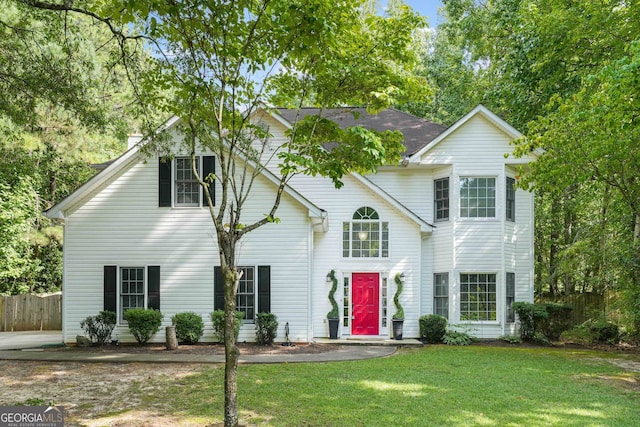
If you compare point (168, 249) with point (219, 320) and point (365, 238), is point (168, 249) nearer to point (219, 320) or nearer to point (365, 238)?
point (219, 320)

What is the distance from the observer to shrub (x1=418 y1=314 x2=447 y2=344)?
49.5 ft

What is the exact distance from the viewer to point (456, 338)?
15.1 meters

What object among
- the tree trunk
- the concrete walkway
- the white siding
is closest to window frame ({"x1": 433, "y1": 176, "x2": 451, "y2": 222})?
the white siding

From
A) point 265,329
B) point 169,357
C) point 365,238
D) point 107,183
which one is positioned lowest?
point 169,357

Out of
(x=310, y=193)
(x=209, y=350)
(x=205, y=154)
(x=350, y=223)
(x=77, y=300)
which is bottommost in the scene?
(x=209, y=350)

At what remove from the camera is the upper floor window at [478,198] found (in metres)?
16.0

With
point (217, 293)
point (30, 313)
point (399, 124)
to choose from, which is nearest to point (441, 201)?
point (399, 124)

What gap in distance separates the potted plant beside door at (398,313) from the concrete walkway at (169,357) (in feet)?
7.04

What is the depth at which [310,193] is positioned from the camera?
53.0ft

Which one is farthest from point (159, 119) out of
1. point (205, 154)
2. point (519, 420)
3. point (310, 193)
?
point (519, 420)

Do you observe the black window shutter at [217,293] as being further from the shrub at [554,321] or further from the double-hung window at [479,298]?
the shrub at [554,321]

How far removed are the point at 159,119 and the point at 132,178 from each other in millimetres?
2649

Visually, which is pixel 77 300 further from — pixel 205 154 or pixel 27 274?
pixel 27 274

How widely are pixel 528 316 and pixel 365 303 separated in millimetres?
5097
